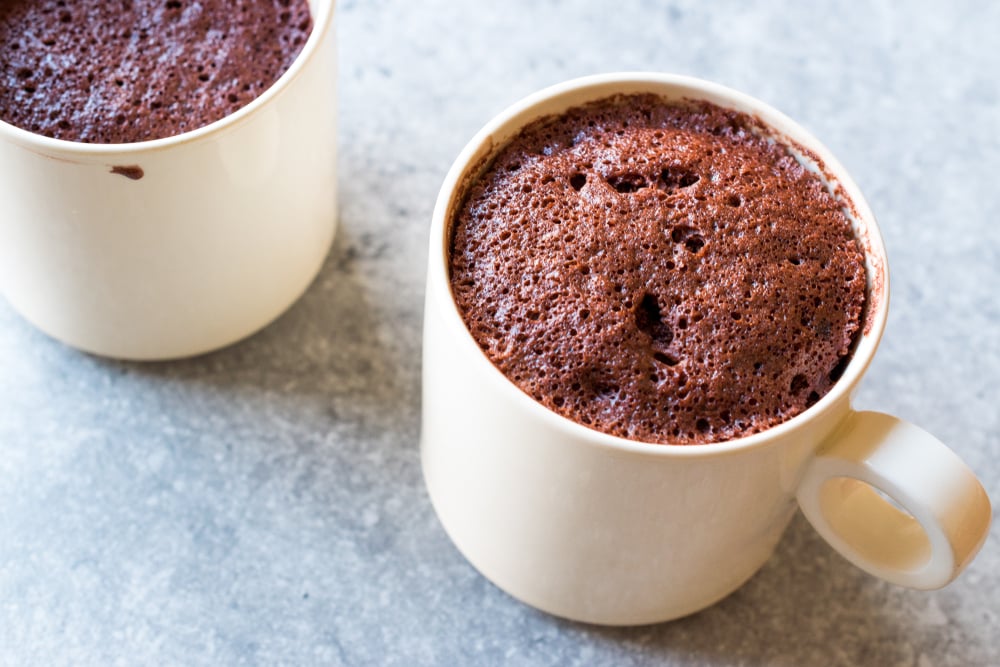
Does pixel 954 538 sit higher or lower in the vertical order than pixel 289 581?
higher

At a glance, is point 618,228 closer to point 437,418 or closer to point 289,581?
point 437,418

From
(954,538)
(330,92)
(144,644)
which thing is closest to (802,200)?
(954,538)

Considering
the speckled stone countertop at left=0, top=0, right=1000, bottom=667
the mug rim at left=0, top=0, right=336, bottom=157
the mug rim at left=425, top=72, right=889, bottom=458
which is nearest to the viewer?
the mug rim at left=425, top=72, right=889, bottom=458

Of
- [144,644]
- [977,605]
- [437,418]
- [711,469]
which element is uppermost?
[711,469]

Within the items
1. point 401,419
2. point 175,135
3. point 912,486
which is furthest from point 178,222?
point 912,486

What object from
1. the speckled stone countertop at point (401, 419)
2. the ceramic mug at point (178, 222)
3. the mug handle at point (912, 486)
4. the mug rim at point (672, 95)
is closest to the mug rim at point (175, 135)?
the ceramic mug at point (178, 222)

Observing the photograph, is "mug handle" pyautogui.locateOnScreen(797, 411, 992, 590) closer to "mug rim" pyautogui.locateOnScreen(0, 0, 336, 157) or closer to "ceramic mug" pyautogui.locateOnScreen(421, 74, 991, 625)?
"ceramic mug" pyautogui.locateOnScreen(421, 74, 991, 625)

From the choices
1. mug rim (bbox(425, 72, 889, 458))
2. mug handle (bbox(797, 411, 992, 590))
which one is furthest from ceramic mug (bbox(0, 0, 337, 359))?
mug handle (bbox(797, 411, 992, 590))
